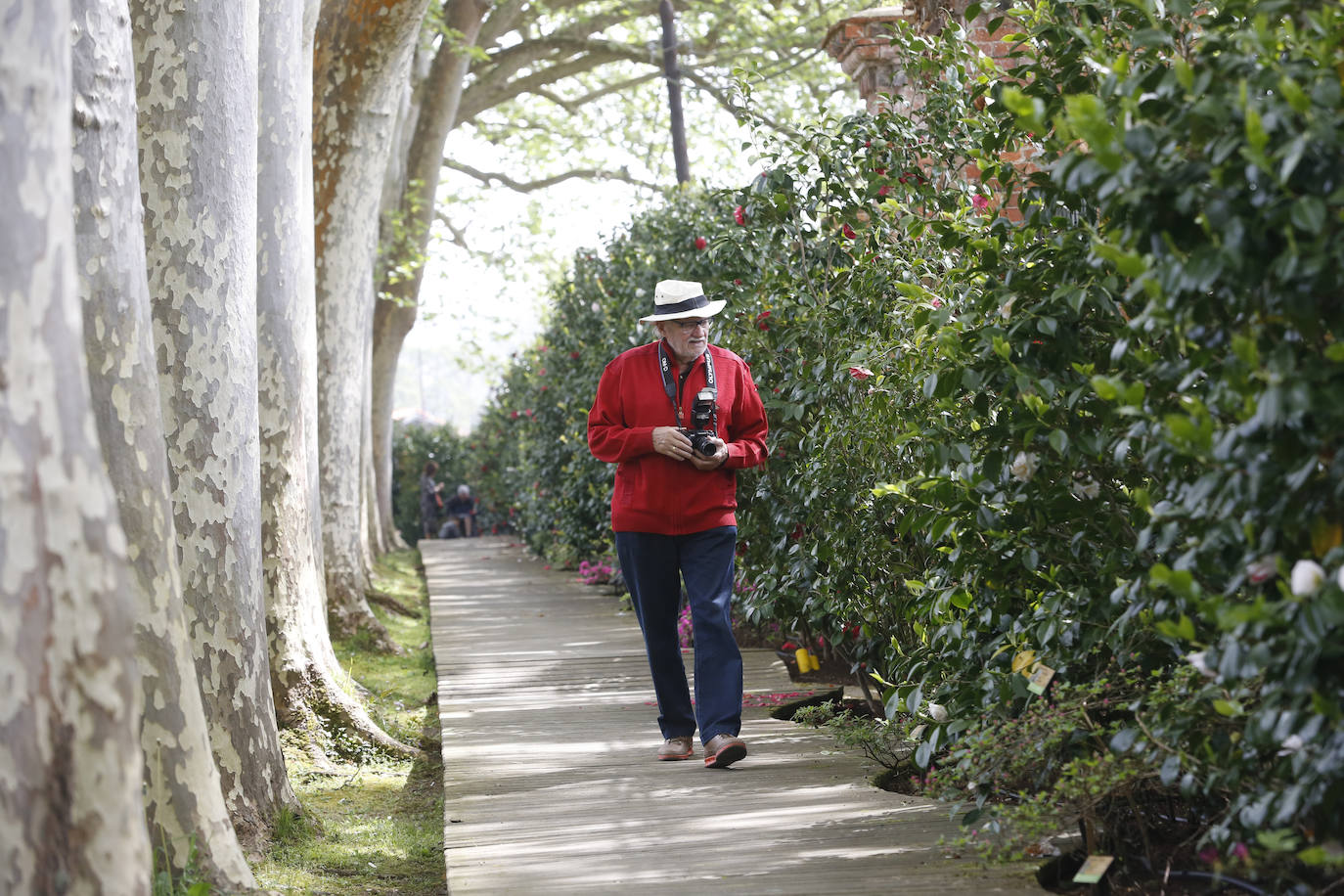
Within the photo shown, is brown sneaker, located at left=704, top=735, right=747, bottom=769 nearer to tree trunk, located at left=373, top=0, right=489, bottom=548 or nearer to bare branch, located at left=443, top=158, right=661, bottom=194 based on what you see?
tree trunk, located at left=373, top=0, right=489, bottom=548

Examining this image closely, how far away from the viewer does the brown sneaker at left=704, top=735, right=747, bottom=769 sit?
201 inches

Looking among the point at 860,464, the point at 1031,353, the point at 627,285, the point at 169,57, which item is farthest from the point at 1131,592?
the point at 627,285

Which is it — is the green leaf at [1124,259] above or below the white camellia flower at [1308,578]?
above

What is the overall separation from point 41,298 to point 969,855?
2824 millimetres

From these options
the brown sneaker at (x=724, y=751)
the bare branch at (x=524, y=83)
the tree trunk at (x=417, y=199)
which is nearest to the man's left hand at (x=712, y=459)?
the brown sneaker at (x=724, y=751)

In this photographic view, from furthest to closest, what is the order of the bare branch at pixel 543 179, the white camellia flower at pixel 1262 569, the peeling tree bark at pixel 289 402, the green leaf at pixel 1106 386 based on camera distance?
the bare branch at pixel 543 179 → the peeling tree bark at pixel 289 402 → the green leaf at pixel 1106 386 → the white camellia flower at pixel 1262 569

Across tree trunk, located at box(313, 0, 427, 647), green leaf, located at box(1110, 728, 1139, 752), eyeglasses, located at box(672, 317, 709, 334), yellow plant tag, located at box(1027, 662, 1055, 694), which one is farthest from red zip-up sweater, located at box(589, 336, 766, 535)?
tree trunk, located at box(313, 0, 427, 647)

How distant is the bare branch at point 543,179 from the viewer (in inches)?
855

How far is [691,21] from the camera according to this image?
59.5 ft

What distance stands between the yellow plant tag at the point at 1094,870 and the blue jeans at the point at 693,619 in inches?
76.3

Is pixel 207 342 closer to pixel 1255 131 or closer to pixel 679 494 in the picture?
pixel 679 494

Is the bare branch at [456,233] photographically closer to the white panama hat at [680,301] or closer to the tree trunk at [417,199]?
the tree trunk at [417,199]

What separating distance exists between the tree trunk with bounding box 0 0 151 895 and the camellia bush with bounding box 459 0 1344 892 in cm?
203

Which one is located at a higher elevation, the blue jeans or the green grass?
the blue jeans
